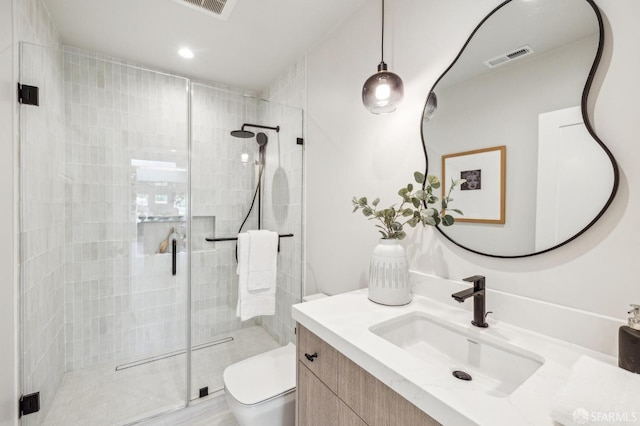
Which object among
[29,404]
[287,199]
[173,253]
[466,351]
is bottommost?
[29,404]

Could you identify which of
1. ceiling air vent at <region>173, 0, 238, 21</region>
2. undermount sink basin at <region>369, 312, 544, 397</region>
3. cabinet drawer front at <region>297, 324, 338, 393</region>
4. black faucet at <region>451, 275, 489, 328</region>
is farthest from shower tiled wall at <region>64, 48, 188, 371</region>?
black faucet at <region>451, 275, 489, 328</region>

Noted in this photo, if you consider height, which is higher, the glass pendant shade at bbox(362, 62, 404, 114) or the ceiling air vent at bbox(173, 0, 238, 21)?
the ceiling air vent at bbox(173, 0, 238, 21)

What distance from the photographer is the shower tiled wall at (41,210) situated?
135cm

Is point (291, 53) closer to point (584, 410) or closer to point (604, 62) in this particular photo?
point (604, 62)

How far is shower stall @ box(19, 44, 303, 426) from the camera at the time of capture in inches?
71.7

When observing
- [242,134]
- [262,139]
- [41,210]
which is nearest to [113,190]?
[41,210]

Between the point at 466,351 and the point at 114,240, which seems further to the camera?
the point at 114,240

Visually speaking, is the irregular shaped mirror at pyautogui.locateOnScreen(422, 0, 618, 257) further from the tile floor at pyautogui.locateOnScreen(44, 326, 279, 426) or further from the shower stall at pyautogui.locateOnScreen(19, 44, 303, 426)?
the tile floor at pyautogui.locateOnScreen(44, 326, 279, 426)

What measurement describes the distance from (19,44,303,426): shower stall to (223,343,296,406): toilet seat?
1.48 feet

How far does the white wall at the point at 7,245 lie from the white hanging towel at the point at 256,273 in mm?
1056

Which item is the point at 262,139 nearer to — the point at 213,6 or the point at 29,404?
the point at 213,6

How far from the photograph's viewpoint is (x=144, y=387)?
73.4 inches

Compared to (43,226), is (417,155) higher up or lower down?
higher up

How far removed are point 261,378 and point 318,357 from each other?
0.69 m
